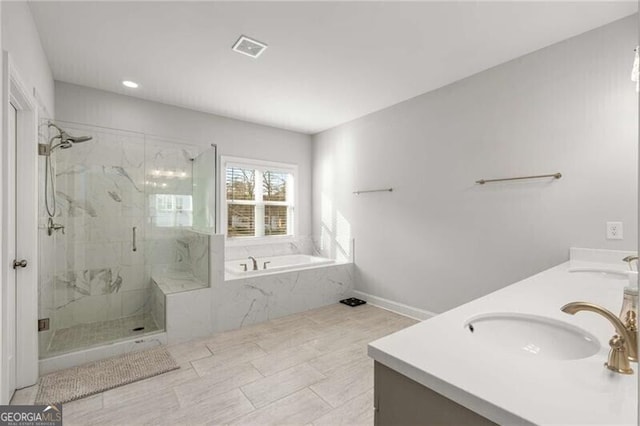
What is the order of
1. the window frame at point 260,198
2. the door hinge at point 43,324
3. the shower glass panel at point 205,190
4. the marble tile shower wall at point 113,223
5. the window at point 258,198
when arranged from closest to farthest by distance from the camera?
1. the door hinge at point 43,324
2. the marble tile shower wall at point 113,223
3. the shower glass panel at point 205,190
4. the window frame at point 260,198
5. the window at point 258,198

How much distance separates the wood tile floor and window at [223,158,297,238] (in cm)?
177

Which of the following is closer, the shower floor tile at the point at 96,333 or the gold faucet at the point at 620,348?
the gold faucet at the point at 620,348

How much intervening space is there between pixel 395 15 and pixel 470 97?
1.32 metres

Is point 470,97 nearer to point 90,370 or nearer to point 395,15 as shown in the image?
point 395,15

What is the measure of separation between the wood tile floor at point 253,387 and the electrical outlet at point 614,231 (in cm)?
200

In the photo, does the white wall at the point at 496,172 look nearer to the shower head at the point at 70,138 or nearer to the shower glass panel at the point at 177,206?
the shower glass panel at the point at 177,206

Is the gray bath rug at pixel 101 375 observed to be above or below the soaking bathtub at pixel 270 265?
below

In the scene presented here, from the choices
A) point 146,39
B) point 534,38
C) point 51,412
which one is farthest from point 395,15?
point 51,412

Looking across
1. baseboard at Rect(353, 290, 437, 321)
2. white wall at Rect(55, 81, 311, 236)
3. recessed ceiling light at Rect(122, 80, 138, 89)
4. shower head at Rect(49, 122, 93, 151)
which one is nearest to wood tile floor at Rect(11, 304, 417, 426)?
baseboard at Rect(353, 290, 437, 321)

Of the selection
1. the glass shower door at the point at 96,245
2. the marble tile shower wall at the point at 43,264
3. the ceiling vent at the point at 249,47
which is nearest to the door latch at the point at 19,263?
the marble tile shower wall at the point at 43,264

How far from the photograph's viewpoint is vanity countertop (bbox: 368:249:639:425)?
57 cm

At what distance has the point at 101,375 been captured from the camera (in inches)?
89.7

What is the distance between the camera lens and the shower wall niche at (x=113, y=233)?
2.77m

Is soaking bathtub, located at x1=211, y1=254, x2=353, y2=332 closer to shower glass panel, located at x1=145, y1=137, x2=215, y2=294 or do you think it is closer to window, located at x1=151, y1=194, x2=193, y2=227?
shower glass panel, located at x1=145, y1=137, x2=215, y2=294
